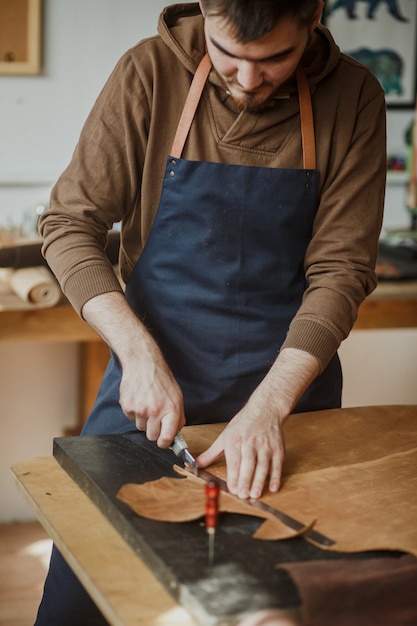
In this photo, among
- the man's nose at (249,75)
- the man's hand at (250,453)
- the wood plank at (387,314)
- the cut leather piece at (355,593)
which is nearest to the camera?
the cut leather piece at (355,593)

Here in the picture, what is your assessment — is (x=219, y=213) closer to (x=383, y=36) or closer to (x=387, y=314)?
(x=387, y=314)

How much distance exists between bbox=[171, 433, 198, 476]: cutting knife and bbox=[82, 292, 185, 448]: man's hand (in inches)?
0.6

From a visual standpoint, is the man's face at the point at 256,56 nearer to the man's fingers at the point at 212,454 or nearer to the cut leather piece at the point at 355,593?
the man's fingers at the point at 212,454

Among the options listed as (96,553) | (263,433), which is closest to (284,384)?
(263,433)

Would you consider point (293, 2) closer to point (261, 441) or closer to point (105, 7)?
point (261, 441)

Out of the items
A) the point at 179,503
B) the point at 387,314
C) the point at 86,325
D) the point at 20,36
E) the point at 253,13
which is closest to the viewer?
the point at 179,503

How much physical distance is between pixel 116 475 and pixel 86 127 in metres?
0.73

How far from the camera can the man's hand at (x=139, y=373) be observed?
61.7 inches

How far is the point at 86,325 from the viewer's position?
2984 millimetres

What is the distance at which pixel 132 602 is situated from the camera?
113cm

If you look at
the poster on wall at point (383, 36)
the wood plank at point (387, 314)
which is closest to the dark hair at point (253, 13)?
the wood plank at point (387, 314)

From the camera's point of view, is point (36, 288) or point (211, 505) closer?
point (211, 505)

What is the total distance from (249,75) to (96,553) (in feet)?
2.80

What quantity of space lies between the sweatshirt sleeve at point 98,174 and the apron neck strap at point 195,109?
0.24 ft
